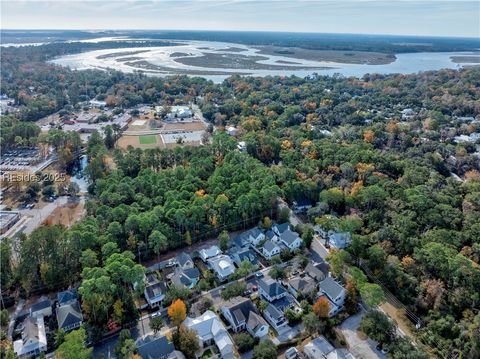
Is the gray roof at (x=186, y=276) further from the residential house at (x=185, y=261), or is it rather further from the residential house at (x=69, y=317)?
the residential house at (x=69, y=317)

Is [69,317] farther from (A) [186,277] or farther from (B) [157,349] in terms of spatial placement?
(A) [186,277]

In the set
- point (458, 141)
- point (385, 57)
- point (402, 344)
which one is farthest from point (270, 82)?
point (385, 57)

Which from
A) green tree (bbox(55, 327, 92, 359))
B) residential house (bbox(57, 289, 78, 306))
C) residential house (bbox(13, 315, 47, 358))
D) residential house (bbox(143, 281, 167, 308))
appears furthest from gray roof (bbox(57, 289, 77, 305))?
green tree (bbox(55, 327, 92, 359))

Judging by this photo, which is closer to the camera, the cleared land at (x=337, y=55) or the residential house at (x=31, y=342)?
the residential house at (x=31, y=342)

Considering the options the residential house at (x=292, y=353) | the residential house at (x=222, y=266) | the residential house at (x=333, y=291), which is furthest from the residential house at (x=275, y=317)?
the residential house at (x=222, y=266)

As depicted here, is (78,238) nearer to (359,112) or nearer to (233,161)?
(233,161)

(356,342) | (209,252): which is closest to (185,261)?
(209,252)
